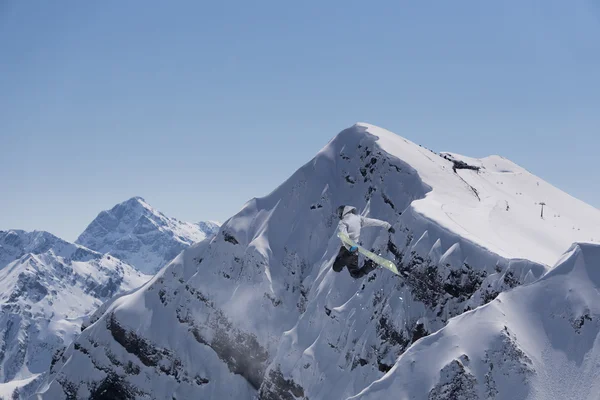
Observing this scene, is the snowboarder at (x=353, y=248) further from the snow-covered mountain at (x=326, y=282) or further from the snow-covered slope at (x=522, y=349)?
the snow-covered slope at (x=522, y=349)

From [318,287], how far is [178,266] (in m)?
43.7

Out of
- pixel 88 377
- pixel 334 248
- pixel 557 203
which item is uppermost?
pixel 557 203

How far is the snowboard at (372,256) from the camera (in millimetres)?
98613

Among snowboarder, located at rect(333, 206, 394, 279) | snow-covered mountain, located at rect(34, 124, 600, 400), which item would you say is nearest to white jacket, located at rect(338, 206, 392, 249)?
snowboarder, located at rect(333, 206, 394, 279)

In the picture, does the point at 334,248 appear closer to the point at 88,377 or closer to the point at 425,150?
the point at 425,150

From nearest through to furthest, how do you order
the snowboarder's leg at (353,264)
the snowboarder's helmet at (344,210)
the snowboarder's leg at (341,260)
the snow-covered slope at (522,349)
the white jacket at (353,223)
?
the snow-covered slope at (522,349), the snowboarder's leg at (353,264), the white jacket at (353,223), the snowboarder's leg at (341,260), the snowboarder's helmet at (344,210)

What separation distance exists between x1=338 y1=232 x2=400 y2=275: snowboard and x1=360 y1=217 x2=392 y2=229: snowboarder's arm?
455 cm

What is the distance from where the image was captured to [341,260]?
12075 cm

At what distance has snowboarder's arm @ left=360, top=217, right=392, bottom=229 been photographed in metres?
114

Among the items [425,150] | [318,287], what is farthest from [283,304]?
[425,150]

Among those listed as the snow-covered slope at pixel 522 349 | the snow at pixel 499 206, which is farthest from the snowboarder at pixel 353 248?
the snow-covered slope at pixel 522 349

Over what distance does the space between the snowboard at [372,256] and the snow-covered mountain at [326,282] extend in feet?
6.32

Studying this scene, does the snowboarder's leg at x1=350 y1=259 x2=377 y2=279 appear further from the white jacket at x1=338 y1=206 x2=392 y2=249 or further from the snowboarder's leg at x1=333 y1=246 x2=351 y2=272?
the white jacket at x1=338 y1=206 x2=392 y2=249

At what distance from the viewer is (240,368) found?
132 meters
